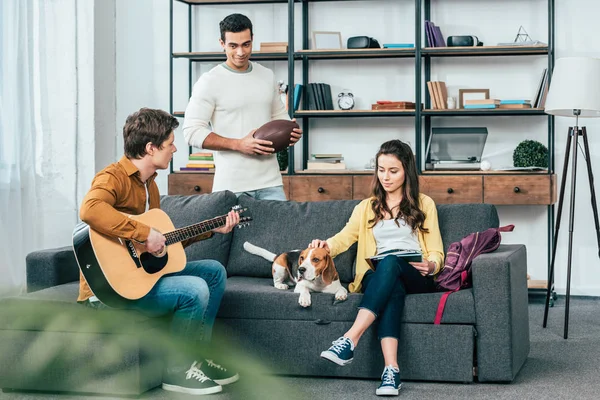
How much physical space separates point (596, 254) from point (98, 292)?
3767mm

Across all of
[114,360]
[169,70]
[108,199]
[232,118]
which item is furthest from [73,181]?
[114,360]

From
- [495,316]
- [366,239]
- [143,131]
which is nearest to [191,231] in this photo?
[143,131]

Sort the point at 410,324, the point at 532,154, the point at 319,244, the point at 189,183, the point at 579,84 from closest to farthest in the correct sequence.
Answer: the point at 410,324 → the point at 319,244 → the point at 579,84 → the point at 532,154 → the point at 189,183

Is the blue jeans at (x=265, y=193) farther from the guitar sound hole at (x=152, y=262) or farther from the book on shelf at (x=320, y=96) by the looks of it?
the book on shelf at (x=320, y=96)

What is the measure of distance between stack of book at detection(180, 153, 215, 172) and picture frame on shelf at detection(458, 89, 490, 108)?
166 centimetres

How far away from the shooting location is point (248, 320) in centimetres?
282

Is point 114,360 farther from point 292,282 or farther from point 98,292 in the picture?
point 292,282

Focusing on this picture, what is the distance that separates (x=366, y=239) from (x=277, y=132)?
59 centimetres

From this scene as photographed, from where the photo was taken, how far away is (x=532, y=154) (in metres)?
4.72

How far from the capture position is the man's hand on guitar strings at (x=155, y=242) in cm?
221

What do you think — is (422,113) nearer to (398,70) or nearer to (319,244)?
(398,70)

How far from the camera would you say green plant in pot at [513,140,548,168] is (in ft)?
15.5

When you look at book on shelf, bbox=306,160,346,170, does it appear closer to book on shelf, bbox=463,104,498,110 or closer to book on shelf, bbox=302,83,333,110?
book on shelf, bbox=302,83,333,110

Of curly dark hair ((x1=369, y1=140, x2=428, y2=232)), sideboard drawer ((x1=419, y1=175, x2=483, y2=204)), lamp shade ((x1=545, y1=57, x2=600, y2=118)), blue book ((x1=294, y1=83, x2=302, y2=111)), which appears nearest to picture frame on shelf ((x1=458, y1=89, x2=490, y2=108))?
sideboard drawer ((x1=419, y1=175, x2=483, y2=204))
